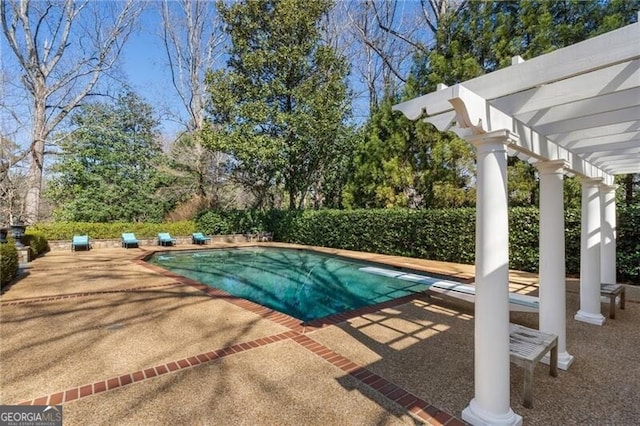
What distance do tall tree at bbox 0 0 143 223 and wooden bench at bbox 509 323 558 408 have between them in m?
19.3

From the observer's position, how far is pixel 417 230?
1177 centimetres

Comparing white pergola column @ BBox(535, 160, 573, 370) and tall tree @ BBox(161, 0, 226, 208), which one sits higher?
A: tall tree @ BBox(161, 0, 226, 208)

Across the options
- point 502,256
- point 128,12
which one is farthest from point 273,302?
point 128,12

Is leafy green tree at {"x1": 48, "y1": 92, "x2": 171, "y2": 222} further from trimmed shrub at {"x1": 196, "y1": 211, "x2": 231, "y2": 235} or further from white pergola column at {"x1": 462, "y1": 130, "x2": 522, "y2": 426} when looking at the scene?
white pergola column at {"x1": 462, "y1": 130, "x2": 522, "y2": 426}

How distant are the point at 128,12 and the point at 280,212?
47.7ft

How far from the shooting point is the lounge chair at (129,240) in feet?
49.4

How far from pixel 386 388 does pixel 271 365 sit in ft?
4.10

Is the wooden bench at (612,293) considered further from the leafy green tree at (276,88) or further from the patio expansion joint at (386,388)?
the leafy green tree at (276,88)

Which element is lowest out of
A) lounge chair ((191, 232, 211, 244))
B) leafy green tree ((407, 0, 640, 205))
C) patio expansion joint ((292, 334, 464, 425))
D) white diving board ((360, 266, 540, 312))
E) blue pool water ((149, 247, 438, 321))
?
blue pool water ((149, 247, 438, 321))

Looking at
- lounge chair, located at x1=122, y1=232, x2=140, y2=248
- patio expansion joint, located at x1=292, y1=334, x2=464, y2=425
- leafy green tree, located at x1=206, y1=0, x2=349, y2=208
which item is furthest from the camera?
leafy green tree, located at x1=206, y1=0, x2=349, y2=208

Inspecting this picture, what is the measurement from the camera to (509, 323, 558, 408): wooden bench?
272cm

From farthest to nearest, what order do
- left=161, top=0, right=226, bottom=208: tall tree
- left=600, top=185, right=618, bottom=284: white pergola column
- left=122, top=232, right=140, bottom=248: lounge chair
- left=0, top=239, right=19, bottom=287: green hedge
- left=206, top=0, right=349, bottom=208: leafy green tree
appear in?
left=161, top=0, right=226, bottom=208: tall tree → left=206, top=0, right=349, bottom=208: leafy green tree → left=122, top=232, right=140, bottom=248: lounge chair → left=0, top=239, right=19, bottom=287: green hedge → left=600, top=185, right=618, bottom=284: white pergola column

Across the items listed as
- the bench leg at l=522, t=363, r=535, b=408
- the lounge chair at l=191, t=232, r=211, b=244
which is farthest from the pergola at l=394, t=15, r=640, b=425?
the lounge chair at l=191, t=232, r=211, b=244

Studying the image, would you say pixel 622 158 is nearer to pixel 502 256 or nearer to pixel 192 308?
pixel 502 256
